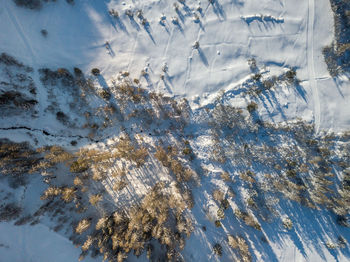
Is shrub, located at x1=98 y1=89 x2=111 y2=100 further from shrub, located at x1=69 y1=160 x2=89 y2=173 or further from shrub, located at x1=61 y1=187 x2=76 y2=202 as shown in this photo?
shrub, located at x1=61 y1=187 x2=76 y2=202

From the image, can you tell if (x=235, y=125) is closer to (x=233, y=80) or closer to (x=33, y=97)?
(x=233, y=80)

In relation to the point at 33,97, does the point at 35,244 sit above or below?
below

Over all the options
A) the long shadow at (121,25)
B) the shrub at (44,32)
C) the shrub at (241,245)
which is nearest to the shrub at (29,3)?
the shrub at (44,32)

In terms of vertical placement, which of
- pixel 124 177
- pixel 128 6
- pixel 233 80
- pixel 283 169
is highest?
pixel 128 6

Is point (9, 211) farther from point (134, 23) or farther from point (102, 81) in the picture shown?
point (134, 23)

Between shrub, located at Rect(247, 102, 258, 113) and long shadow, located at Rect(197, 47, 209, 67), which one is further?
long shadow, located at Rect(197, 47, 209, 67)

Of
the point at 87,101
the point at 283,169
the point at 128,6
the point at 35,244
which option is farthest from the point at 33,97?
the point at 283,169

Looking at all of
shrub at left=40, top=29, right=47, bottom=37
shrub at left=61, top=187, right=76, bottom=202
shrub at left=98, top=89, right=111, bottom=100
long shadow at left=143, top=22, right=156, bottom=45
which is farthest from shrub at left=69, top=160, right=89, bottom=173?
long shadow at left=143, top=22, right=156, bottom=45

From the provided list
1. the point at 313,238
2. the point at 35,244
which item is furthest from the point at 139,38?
the point at 313,238
